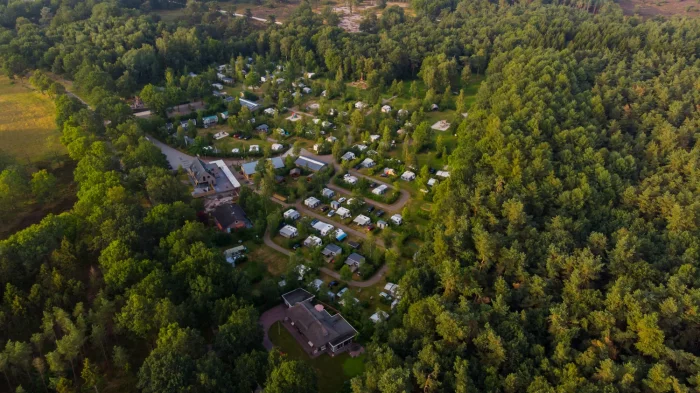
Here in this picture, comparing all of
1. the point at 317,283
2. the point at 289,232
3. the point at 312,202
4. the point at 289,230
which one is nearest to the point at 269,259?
the point at 289,232

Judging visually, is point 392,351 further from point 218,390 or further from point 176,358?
point 176,358

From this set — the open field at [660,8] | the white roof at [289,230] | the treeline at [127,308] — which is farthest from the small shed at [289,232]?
the open field at [660,8]

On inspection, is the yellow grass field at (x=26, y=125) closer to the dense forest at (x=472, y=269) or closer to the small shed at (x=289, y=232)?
the dense forest at (x=472, y=269)

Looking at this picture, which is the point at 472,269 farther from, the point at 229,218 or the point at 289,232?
the point at 229,218

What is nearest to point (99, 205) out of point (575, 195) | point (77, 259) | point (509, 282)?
point (77, 259)

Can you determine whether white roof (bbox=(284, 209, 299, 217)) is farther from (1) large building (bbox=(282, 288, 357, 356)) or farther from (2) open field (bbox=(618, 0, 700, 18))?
(2) open field (bbox=(618, 0, 700, 18))
